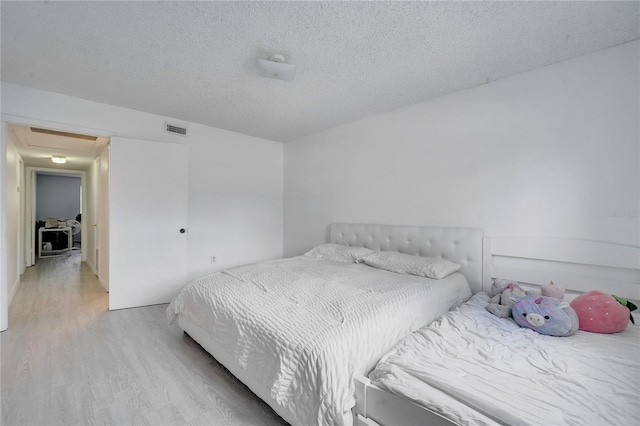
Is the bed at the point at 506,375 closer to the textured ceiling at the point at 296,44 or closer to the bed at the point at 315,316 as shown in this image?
the bed at the point at 315,316

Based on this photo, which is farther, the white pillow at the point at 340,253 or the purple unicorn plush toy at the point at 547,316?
the white pillow at the point at 340,253

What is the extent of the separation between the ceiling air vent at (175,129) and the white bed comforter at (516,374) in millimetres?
3691

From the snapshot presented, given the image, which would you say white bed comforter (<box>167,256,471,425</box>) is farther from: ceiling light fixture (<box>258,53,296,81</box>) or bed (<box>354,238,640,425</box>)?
ceiling light fixture (<box>258,53,296,81</box>)

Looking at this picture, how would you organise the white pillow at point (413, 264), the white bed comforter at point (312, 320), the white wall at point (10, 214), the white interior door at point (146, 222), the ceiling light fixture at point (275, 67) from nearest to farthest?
1. the white bed comforter at point (312, 320)
2. the ceiling light fixture at point (275, 67)
3. the white pillow at point (413, 264)
4. the white wall at point (10, 214)
5. the white interior door at point (146, 222)

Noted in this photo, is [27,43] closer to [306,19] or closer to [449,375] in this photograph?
[306,19]

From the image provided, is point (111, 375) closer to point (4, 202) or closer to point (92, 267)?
point (4, 202)

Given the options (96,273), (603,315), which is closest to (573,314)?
(603,315)

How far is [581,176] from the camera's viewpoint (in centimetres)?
208

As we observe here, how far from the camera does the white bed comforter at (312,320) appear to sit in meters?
1.32

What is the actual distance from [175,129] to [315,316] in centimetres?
332

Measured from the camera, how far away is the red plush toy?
1.64 m

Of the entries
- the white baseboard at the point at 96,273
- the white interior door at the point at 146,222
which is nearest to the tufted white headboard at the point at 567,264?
the white interior door at the point at 146,222

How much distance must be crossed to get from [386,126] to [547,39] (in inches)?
63.5

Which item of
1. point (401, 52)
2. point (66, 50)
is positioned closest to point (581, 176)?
point (401, 52)
